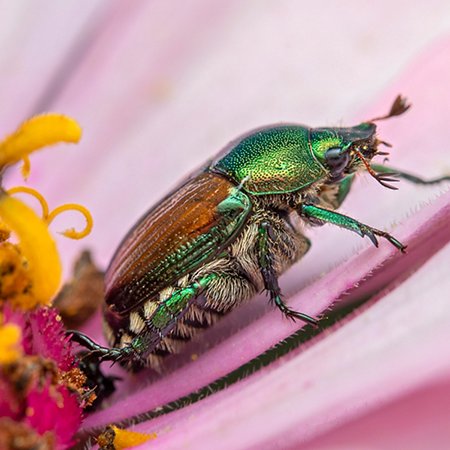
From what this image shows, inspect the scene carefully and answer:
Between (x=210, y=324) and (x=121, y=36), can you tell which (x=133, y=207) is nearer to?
(x=121, y=36)

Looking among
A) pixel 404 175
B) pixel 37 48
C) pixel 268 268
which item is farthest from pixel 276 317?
pixel 37 48

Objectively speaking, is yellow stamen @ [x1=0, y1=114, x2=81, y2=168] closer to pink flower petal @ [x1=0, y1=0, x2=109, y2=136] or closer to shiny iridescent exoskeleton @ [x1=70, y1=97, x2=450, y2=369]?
shiny iridescent exoskeleton @ [x1=70, y1=97, x2=450, y2=369]

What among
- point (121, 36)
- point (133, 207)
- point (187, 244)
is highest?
point (121, 36)

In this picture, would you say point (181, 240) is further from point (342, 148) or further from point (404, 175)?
point (404, 175)

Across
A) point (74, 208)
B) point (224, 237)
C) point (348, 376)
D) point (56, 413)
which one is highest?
point (74, 208)

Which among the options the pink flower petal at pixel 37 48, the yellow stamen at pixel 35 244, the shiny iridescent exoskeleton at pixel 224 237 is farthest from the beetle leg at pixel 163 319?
the pink flower petal at pixel 37 48

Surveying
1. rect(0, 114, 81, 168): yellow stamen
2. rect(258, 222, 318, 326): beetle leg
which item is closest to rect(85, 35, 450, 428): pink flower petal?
rect(258, 222, 318, 326): beetle leg

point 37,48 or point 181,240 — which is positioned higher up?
point 37,48

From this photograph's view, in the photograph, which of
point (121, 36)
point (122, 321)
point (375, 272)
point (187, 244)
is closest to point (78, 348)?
point (122, 321)
